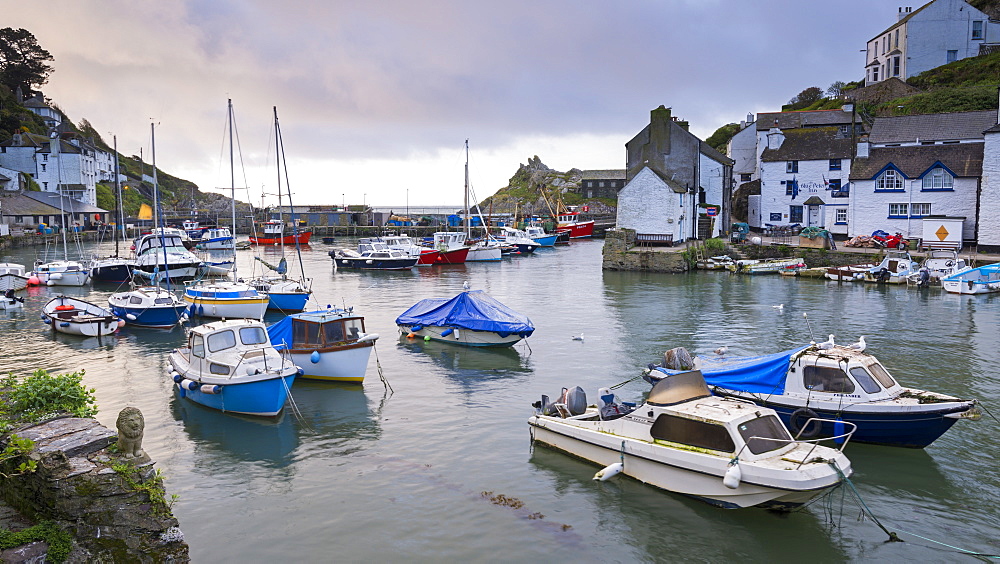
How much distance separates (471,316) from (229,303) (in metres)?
14.8

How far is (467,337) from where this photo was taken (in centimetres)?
3053

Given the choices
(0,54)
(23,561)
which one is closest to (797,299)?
(23,561)

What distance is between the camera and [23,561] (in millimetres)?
8766

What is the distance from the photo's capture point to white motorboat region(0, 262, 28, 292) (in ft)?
158

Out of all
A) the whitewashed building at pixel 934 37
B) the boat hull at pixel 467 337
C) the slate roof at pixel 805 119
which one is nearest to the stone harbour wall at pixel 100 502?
the boat hull at pixel 467 337

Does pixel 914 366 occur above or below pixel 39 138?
below

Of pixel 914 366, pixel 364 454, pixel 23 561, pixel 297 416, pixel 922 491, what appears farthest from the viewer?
pixel 914 366

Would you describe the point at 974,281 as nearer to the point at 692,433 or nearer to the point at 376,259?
the point at 692,433

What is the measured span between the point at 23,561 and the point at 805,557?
40.8ft

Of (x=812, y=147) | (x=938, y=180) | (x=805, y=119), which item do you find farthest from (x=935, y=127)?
(x=805, y=119)

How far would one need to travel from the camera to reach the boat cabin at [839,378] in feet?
56.9

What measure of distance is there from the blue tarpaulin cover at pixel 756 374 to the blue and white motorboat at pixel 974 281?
32957mm

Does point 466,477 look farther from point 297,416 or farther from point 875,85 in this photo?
point 875,85

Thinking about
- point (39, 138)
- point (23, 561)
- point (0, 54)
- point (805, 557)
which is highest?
point (0, 54)
